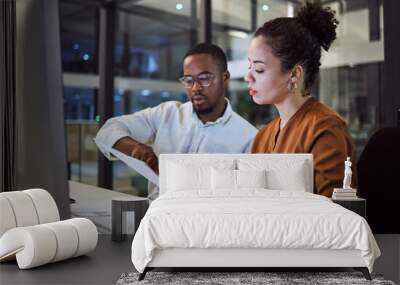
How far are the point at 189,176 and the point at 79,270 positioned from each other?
130 centimetres

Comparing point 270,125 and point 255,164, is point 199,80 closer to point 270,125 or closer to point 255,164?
point 270,125

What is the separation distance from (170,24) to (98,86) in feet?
3.11

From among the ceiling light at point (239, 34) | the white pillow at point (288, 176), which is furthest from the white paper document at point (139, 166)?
the ceiling light at point (239, 34)

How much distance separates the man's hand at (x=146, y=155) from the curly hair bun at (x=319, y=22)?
1.87 m

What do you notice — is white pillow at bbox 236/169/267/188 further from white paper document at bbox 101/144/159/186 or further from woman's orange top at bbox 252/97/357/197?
white paper document at bbox 101/144/159/186

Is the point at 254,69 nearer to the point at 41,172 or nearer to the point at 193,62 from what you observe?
the point at 193,62

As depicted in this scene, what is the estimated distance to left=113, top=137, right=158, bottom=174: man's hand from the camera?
524 centimetres

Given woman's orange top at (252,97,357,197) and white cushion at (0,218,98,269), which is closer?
white cushion at (0,218,98,269)

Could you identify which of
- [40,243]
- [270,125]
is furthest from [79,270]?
[270,125]

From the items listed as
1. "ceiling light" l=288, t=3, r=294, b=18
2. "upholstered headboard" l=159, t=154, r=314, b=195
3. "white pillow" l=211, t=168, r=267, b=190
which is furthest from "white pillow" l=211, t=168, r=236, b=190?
"ceiling light" l=288, t=3, r=294, b=18

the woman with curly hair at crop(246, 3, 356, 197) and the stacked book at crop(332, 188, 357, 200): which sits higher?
the woman with curly hair at crop(246, 3, 356, 197)

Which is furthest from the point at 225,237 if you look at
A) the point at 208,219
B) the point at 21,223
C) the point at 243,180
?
the point at 21,223

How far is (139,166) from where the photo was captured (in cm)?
529

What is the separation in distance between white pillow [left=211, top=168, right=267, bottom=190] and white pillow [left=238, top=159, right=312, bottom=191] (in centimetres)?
9
